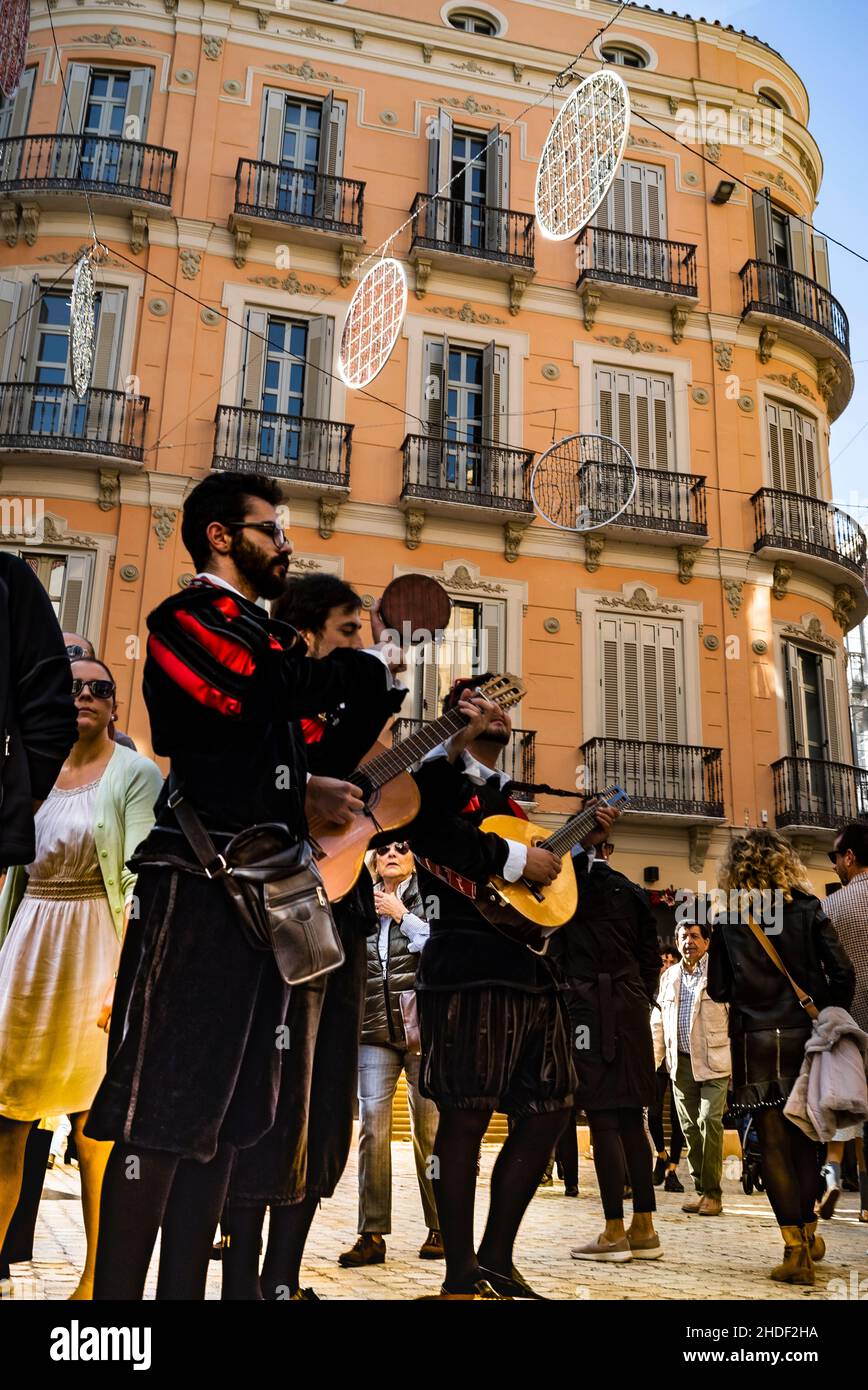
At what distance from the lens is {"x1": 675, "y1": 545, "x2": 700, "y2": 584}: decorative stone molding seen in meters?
15.2

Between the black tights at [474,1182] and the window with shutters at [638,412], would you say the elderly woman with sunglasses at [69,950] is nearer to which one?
the black tights at [474,1182]

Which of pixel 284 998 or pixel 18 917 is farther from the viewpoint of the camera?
pixel 18 917

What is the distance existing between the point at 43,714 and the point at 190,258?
13286 millimetres

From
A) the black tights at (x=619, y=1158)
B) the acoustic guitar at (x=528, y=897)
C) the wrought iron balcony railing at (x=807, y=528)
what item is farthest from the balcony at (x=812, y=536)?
the acoustic guitar at (x=528, y=897)

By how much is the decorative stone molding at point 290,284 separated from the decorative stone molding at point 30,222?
2.56 meters

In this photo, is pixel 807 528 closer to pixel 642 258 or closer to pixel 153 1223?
pixel 642 258

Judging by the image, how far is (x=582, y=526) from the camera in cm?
1488

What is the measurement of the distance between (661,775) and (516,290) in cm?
647

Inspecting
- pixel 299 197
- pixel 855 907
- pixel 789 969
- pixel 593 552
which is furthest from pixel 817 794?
pixel 789 969

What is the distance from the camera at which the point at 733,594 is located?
1548cm

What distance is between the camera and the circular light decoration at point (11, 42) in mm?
8117
